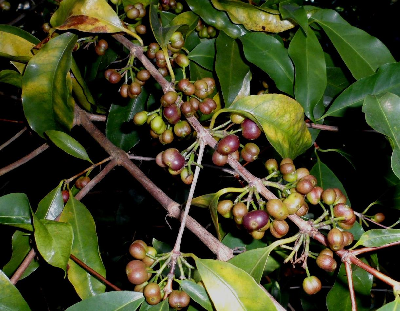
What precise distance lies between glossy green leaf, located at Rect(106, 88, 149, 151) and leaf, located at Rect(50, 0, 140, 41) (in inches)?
22.1

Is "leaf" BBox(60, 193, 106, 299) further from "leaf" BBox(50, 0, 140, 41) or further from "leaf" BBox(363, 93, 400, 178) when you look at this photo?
"leaf" BBox(363, 93, 400, 178)

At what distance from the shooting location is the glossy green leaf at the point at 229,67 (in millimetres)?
1460

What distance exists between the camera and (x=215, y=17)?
1.56 meters

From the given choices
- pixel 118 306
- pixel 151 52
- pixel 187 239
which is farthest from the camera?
pixel 187 239

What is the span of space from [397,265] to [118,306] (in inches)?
133

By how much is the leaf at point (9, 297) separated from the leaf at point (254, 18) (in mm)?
1248

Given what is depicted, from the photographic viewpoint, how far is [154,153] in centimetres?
241

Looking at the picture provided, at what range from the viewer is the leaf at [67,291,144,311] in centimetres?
105

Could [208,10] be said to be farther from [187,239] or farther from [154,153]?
[187,239]

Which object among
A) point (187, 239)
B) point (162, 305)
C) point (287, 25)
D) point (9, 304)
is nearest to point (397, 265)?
point (187, 239)

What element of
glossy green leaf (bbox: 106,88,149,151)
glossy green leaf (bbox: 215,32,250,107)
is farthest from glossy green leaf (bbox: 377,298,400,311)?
glossy green leaf (bbox: 106,88,149,151)

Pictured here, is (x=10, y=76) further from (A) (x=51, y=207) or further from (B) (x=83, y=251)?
(B) (x=83, y=251)

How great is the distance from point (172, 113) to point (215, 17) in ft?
2.18

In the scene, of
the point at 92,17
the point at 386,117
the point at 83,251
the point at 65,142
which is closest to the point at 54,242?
Answer: the point at 83,251
